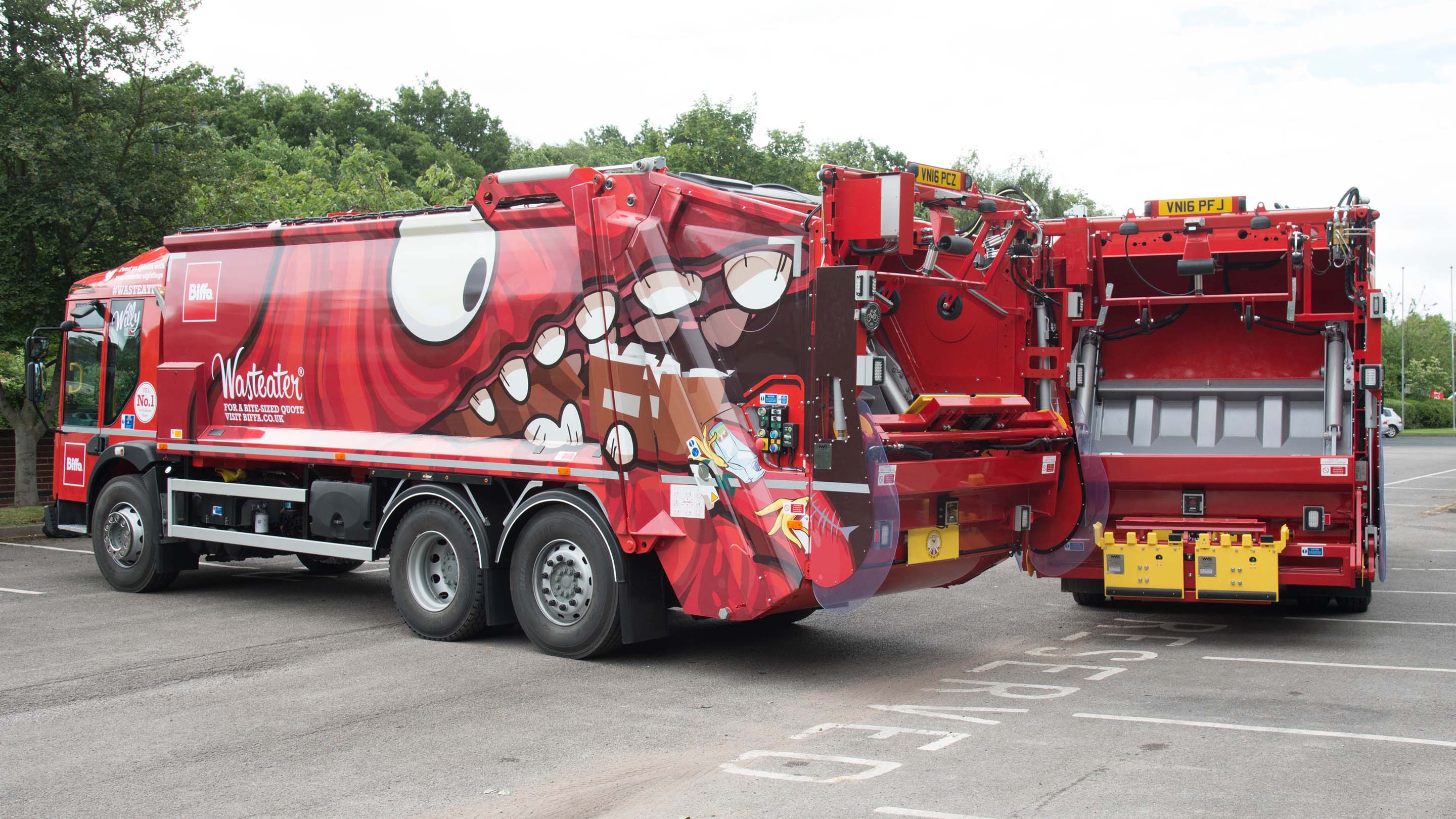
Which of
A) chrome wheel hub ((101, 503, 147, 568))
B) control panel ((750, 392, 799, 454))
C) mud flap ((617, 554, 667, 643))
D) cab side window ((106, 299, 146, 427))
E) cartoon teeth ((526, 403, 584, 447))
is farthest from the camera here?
cab side window ((106, 299, 146, 427))

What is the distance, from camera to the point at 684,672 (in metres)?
7.95

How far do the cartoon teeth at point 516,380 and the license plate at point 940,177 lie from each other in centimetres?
280

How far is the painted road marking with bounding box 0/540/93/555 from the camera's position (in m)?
14.1

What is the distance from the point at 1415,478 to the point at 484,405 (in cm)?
2648

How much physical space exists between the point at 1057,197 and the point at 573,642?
143ft

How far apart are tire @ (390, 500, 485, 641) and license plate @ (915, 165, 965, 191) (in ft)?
12.3

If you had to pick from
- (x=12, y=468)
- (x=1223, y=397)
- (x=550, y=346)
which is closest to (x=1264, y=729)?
(x=1223, y=397)

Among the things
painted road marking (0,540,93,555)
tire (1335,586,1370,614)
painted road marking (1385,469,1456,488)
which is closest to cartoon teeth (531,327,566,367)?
tire (1335,586,1370,614)

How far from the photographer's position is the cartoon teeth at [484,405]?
8695 mm

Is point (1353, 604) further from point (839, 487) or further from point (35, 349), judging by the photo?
point (35, 349)

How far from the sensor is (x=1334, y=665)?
816 cm

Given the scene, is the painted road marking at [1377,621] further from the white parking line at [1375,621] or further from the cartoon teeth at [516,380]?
the cartoon teeth at [516,380]

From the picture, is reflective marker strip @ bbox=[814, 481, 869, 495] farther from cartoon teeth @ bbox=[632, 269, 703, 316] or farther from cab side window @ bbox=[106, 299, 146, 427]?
cab side window @ bbox=[106, 299, 146, 427]

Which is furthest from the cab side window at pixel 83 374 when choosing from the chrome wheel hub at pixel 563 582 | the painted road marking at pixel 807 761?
the painted road marking at pixel 807 761
